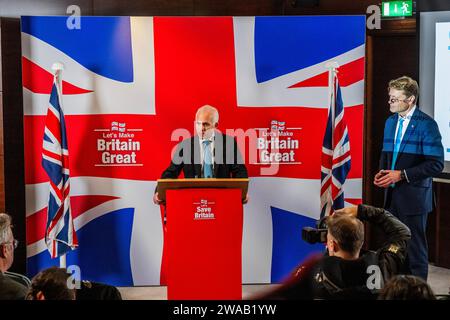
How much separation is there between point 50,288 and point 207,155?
8.70ft

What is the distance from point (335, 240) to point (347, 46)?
285 cm

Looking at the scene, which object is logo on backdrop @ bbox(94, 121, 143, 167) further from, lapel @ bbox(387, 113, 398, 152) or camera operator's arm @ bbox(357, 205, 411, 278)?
camera operator's arm @ bbox(357, 205, 411, 278)

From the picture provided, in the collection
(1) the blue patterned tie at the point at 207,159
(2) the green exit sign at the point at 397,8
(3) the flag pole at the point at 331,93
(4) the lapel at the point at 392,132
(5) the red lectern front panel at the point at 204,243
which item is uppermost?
(2) the green exit sign at the point at 397,8

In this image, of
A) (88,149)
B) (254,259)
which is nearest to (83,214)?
(88,149)

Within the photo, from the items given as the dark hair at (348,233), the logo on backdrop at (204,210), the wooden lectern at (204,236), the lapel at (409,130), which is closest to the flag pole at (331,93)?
the lapel at (409,130)

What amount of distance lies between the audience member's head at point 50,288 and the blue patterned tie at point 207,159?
2.56 meters

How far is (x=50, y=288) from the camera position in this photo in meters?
2.79

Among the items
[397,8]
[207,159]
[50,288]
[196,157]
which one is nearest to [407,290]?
[50,288]

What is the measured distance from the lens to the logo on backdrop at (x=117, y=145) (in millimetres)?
5754

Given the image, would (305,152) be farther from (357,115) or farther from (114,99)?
(114,99)

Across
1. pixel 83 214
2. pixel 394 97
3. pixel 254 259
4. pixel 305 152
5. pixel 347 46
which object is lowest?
pixel 254 259

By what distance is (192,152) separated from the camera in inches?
217

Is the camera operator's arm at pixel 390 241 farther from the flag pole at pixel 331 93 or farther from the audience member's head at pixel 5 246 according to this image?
the flag pole at pixel 331 93

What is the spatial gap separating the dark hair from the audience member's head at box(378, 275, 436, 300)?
2.38ft
